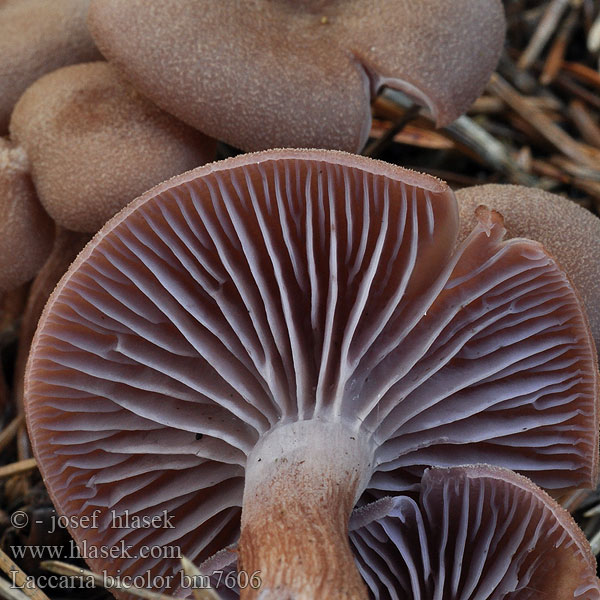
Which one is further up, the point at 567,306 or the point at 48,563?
the point at 567,306

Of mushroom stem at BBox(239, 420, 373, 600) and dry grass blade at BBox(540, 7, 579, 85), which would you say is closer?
mushroom stem at BBox(239, 420, 373, 600)

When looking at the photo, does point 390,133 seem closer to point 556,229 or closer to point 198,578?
point 556,229

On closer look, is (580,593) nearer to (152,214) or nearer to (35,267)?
(152,214)

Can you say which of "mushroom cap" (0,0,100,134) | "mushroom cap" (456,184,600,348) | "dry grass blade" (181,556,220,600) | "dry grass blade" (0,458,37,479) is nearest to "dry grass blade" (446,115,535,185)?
"mushroom cap" (456,184,600,348)

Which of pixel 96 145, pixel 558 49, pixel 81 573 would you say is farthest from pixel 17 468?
pixel 558 49

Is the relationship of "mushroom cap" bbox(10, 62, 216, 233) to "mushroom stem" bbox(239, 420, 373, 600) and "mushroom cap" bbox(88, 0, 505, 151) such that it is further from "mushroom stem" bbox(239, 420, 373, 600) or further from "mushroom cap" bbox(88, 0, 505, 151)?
"mushroom stem" bbox(239, 420, 373, 600)

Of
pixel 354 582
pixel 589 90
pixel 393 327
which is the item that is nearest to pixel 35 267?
pixel 393 327
